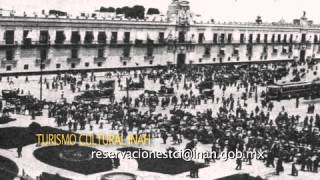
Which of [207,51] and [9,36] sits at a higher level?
[207,51]

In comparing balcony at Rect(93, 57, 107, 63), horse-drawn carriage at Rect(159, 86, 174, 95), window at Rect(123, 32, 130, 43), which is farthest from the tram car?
window at Rect(123, 32, 130, 43)

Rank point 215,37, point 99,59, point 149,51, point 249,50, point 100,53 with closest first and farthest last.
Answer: point 99,59, point 100,53, point 149,51, point 215,37, point 249,50

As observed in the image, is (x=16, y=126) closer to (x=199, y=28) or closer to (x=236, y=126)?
(x=236, y=126)

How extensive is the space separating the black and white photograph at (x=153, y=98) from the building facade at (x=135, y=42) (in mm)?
166

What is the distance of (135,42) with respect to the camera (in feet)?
247

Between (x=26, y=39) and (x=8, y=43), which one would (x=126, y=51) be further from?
(x=8, y=43)

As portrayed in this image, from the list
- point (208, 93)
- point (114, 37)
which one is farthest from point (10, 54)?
point (208, 93)

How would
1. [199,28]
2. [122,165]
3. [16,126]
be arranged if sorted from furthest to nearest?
[199,28]
[16,126]
[122,165]

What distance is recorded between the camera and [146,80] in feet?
218

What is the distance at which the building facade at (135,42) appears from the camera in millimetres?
63219

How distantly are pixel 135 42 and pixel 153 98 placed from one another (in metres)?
26.9

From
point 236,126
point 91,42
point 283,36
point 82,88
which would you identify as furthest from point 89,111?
point 283,36

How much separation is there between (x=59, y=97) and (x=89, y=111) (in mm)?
10229

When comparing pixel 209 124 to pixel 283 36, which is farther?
pixel 283 36
